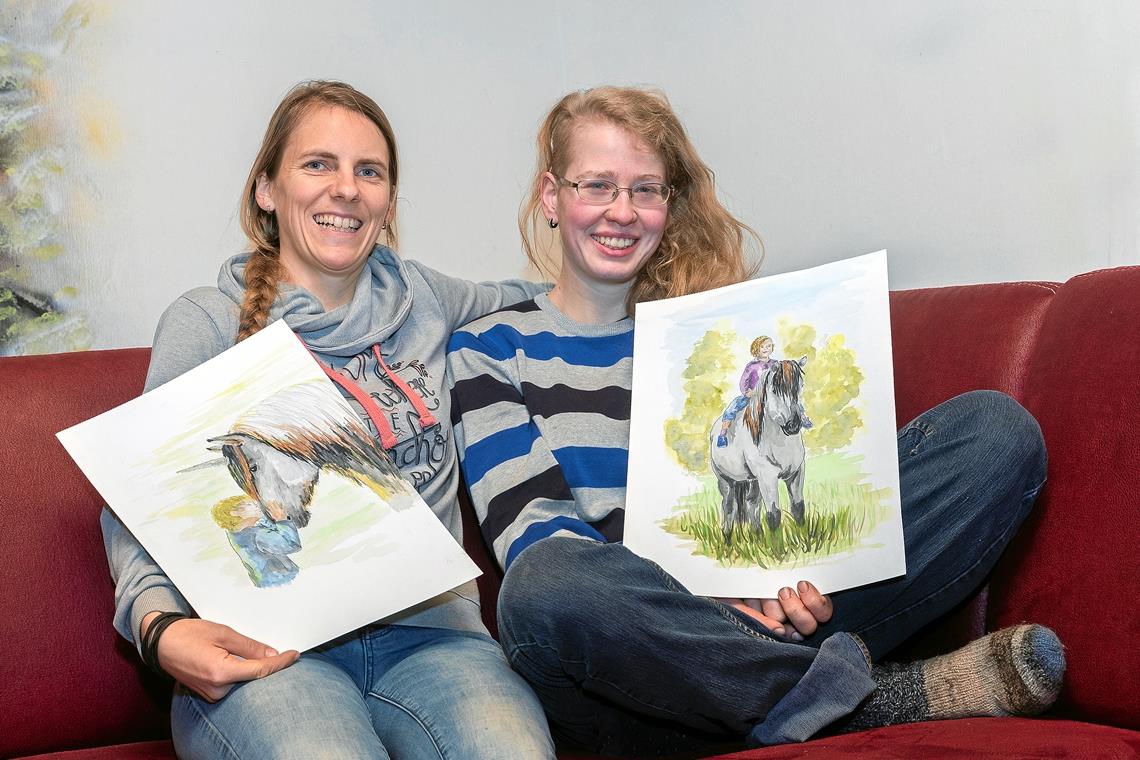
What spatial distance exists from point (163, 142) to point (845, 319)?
134 cm

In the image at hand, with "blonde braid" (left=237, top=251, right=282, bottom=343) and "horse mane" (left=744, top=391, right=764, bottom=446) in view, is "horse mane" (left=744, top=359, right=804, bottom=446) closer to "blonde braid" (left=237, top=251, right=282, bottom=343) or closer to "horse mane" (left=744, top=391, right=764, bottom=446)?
"horse mane" (left=744, top=391, right=764, bottom=446)

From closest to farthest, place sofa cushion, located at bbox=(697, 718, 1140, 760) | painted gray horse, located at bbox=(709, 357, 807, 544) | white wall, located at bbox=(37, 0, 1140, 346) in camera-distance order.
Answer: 1. sofa cushion, located at bbox=(697, 718, 1140, 760)
2. painted gray horse, located at bbox=(709, 357, 807, 544)
3. white wall, located at bbox=(37, 0, 1140, 346)

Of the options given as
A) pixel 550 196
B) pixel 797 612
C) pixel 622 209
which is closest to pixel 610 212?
pixel 622 209

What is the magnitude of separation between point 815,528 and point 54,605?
0.88 metres

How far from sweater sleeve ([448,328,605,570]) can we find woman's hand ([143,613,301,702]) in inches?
11.1

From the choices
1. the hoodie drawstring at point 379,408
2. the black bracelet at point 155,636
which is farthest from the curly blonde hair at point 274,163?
the black bracelet at point 155,636

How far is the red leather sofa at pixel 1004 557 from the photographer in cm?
111

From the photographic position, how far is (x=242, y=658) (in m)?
1.05

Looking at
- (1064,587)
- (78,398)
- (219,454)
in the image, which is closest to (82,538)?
(78,398)

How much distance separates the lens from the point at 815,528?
115 centimetres

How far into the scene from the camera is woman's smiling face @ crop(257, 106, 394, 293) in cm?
133

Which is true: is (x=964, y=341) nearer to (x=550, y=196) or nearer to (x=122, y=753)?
(x=550, y=196)

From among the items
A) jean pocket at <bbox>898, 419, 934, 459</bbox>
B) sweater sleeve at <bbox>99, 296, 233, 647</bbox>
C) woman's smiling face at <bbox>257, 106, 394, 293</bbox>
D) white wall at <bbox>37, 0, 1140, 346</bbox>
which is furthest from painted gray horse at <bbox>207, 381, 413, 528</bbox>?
white wall at <bbox>37, 0, 1140, 346</bbox>

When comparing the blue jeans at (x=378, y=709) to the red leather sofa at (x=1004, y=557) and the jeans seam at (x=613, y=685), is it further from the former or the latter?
the red leather sofa at (x=1004, y=557)
